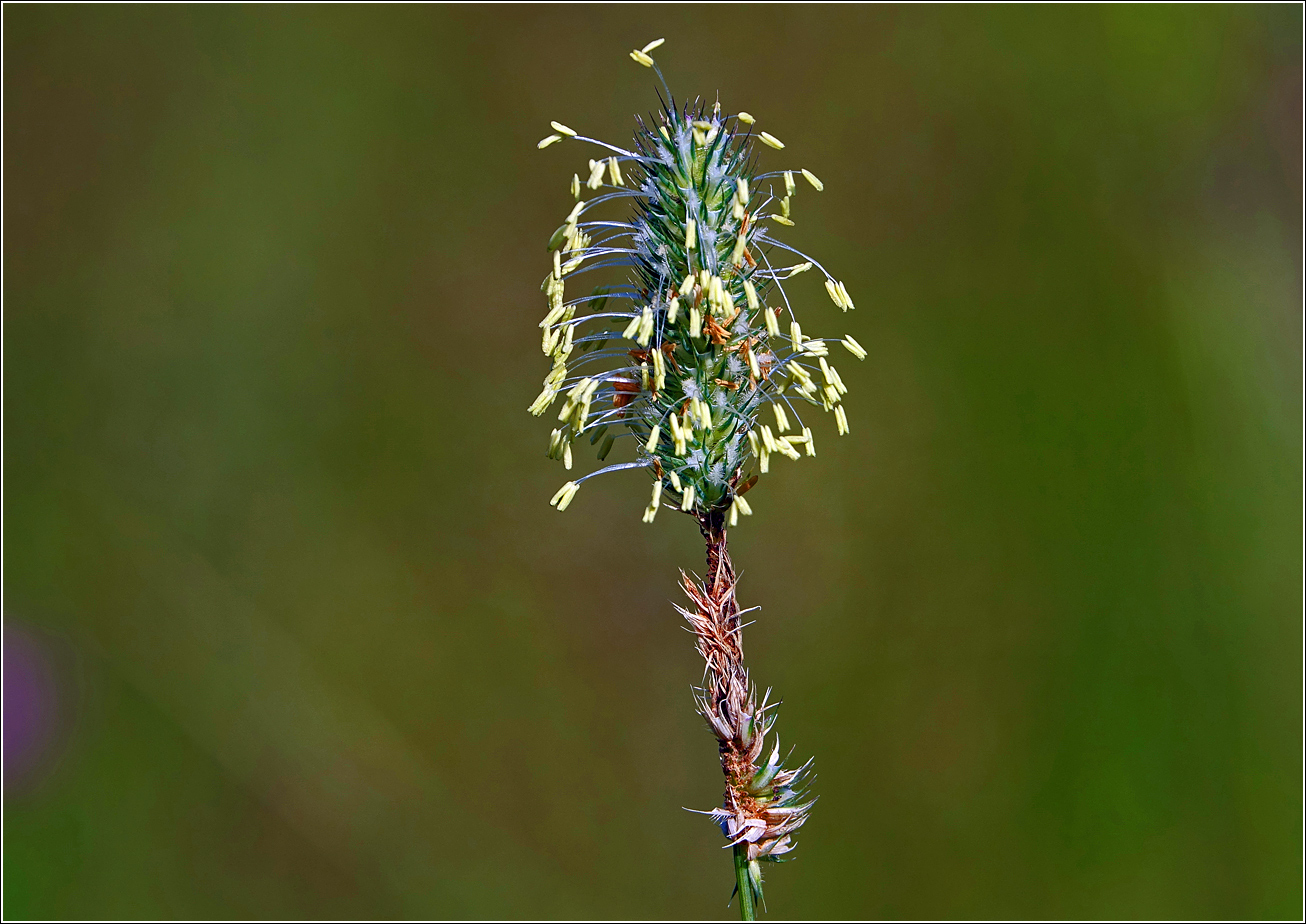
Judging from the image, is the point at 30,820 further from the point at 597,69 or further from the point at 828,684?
the point at 597,69

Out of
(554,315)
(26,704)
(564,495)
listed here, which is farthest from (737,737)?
(26,704)

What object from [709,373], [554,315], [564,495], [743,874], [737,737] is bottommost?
[743,874]

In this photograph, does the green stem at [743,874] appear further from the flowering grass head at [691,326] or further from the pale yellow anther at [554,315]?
the pale yellow anther at [554,315]

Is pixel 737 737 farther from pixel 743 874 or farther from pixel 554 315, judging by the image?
pixel 554 315

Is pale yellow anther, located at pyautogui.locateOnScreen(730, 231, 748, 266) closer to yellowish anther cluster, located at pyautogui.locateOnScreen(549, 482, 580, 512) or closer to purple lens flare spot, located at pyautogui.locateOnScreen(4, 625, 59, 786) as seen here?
yellowish anther cluster, located at pyautogui.locateOnScreen(549, 482, 580, 512)

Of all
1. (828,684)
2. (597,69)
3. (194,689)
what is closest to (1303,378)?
(828,684)

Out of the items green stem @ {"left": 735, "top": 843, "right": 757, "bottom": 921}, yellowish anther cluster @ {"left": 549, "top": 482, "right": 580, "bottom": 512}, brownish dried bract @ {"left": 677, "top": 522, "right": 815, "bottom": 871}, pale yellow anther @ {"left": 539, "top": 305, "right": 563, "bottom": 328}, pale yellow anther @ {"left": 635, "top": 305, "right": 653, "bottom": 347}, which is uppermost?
pale yellow anther @ {"left": 539, "top": 305, "right": 563, "bottom": 328}

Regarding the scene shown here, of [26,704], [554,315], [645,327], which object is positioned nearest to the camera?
[645,327]

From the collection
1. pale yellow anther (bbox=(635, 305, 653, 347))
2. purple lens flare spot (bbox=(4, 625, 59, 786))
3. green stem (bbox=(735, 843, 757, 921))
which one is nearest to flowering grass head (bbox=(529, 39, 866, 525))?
pale yellow anther (bbox=(635, 305, 653, 347))
